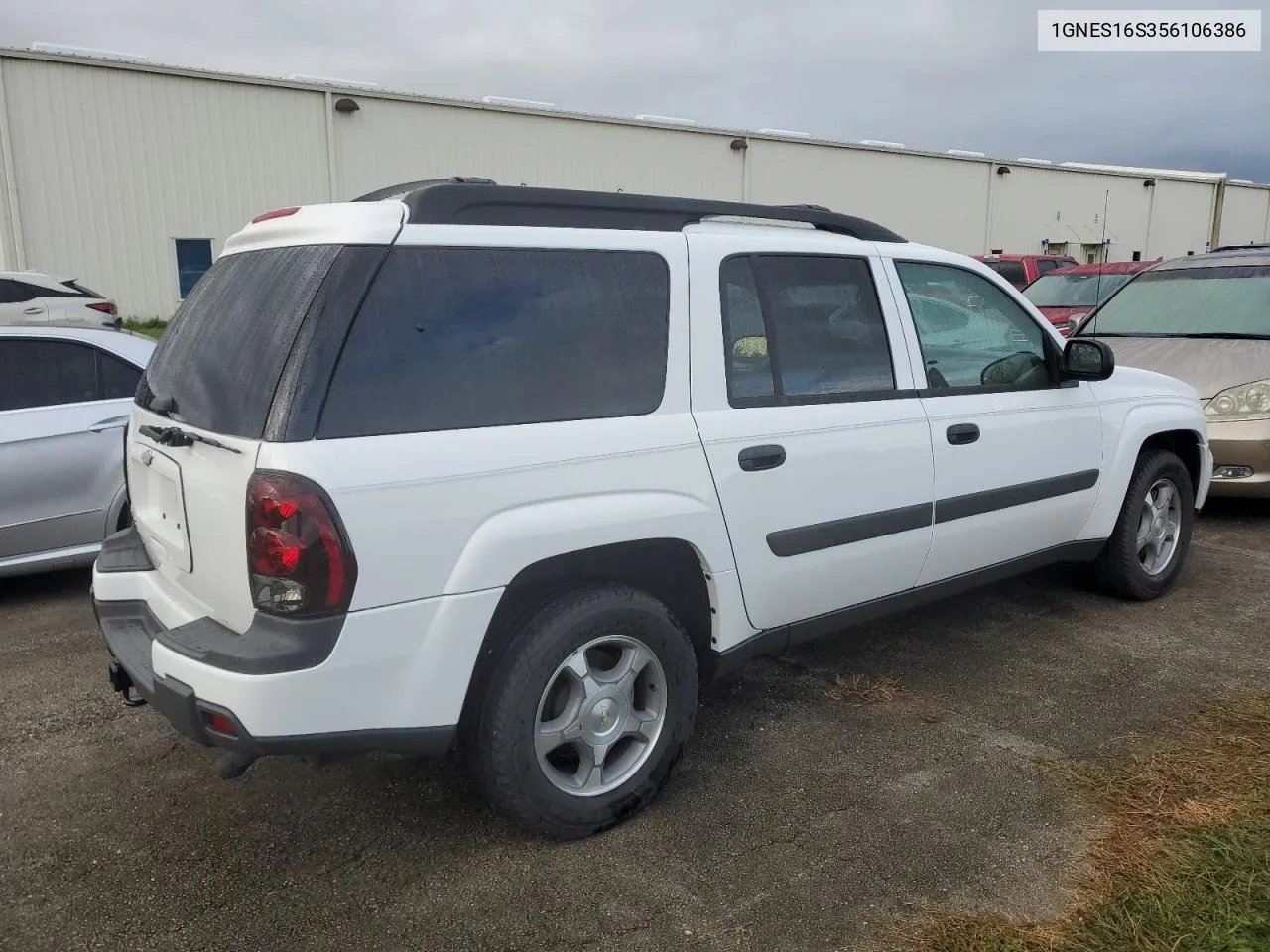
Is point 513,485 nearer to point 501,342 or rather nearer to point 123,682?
point 501,342

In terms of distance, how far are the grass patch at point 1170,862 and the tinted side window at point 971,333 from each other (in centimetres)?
150

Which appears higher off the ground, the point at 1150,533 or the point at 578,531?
the point at 578,531

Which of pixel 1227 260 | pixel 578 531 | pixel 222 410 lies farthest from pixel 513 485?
pixel 1227 260

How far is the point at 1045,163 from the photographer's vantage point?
34.7 m

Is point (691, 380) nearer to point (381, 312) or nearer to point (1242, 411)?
point (381, 312)

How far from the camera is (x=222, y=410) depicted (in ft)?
8.55

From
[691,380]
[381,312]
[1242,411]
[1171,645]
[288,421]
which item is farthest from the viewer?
[1242,411]

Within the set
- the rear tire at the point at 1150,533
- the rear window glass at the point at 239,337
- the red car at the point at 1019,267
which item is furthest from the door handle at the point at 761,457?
the red car at the point at 1019,267

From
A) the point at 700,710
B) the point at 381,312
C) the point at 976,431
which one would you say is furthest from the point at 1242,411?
the point at 381,312

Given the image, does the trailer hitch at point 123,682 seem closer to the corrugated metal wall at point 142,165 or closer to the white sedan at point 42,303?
the white sedan at point 42,303

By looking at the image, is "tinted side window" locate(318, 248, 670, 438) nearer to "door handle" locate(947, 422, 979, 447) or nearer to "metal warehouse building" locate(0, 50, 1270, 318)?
"door handle" locate(947, 422, 979, 447)

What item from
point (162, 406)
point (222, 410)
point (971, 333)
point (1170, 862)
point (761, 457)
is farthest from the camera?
point (971, 333)

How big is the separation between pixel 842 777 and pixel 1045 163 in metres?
36.2

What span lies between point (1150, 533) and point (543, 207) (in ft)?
12.0
